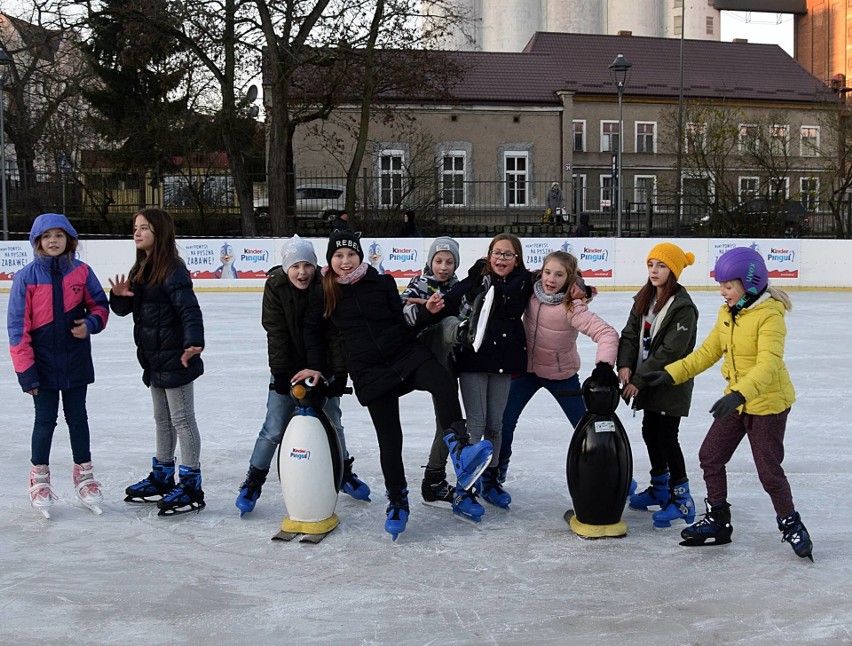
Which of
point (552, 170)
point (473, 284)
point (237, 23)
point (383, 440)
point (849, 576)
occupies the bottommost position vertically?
point (849, 576)

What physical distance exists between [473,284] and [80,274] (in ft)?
5.94

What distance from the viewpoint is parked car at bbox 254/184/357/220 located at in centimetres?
2384

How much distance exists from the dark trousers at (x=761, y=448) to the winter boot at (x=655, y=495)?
18.5 inches

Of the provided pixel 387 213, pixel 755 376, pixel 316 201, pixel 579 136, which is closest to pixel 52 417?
pixel 755 376

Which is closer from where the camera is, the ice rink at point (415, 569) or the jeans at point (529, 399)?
the ice rink at point (415, 569)

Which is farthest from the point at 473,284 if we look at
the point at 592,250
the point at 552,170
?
the point at 552,170

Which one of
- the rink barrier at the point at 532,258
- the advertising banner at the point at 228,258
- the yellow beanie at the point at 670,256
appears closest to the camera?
the yellow beanie at the point at 670,256

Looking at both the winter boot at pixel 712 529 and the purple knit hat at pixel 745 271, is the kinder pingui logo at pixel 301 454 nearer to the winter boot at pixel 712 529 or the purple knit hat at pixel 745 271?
the winter boot at pixel 712 529

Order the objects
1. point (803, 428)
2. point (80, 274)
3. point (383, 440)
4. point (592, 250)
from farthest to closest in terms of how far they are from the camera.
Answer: point (592, 250)
point (803, 428)
point (80, 274)
point (383, 440)

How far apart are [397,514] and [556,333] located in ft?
3.56

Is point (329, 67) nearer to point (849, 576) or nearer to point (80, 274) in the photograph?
→ point (80, 274)

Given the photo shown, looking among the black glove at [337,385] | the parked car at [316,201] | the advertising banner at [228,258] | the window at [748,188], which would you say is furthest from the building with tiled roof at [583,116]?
the black glove at [337,385]

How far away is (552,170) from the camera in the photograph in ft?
107

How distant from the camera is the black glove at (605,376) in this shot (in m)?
4.06
